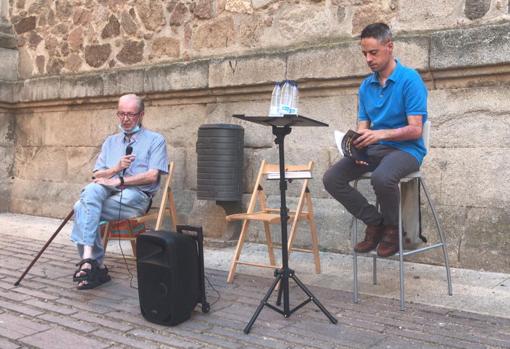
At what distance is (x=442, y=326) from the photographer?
10.1 feet

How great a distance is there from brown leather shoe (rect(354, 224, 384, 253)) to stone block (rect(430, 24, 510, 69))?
146cm

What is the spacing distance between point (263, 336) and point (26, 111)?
5862mm

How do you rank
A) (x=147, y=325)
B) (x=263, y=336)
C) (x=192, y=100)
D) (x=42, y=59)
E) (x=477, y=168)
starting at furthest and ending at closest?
(x=42, y=59)
(x=192, y=100)
(x=477, y=168)
(x=147, y=325)
(x=263, y=336)

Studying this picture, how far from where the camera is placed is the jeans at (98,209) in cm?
400

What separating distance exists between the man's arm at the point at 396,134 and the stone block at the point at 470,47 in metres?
1.00

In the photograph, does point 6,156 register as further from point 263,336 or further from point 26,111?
point 263,336

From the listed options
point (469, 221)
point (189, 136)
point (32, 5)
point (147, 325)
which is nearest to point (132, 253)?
point (189, 136)

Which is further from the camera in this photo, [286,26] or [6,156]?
[6,156]

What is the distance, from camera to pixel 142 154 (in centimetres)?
452

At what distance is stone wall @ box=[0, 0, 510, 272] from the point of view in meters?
4.21

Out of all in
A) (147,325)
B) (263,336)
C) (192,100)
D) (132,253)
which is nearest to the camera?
(263,336)

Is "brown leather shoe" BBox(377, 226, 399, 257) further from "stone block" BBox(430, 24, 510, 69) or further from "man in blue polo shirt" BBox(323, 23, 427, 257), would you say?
"stone block" BBox(430, 24, 510, 69)

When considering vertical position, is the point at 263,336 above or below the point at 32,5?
below

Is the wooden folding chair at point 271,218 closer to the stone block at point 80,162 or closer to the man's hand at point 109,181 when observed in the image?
the man's hand at point 109,181
